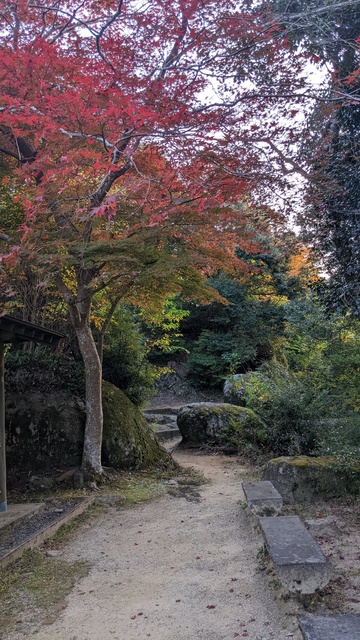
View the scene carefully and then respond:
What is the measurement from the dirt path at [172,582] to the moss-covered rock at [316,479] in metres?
0.74

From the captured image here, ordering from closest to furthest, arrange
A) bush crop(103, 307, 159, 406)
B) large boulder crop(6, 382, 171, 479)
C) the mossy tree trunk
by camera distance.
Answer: the mossy tree trunk < large boulder crop(6, 382, 171, 479) < bush crop(103, 307, 159, 406)

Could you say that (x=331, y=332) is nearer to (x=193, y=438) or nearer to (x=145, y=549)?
(x=193, y=438)

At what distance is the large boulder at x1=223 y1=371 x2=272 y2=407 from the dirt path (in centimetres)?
467

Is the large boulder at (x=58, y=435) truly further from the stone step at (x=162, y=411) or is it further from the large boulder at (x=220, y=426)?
the stone step at (x=162, y=411)

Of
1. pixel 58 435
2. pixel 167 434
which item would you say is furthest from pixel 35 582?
pixel 167 434

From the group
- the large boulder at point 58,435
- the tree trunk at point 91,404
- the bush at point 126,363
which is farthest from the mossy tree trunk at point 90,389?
the bush at point 126,363

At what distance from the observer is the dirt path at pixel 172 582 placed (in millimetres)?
3451

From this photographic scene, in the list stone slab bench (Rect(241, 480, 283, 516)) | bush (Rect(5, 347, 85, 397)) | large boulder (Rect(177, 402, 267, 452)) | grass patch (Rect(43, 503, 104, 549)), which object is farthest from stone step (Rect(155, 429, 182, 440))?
stone slab bench (Rect(241, 480, 283, 516))

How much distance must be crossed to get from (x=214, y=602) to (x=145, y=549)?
6.23 ft

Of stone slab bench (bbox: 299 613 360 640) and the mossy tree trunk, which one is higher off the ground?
the mossy tree trunk

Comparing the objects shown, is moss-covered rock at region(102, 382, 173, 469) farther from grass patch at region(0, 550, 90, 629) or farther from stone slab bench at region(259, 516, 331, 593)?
stone slab bench at region(259, 516, 331, 593)

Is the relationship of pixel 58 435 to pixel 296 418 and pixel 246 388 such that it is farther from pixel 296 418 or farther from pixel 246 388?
pixel 246 388

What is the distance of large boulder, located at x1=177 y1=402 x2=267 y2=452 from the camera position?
11.1 meters

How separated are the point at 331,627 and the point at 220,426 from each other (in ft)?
30.9
